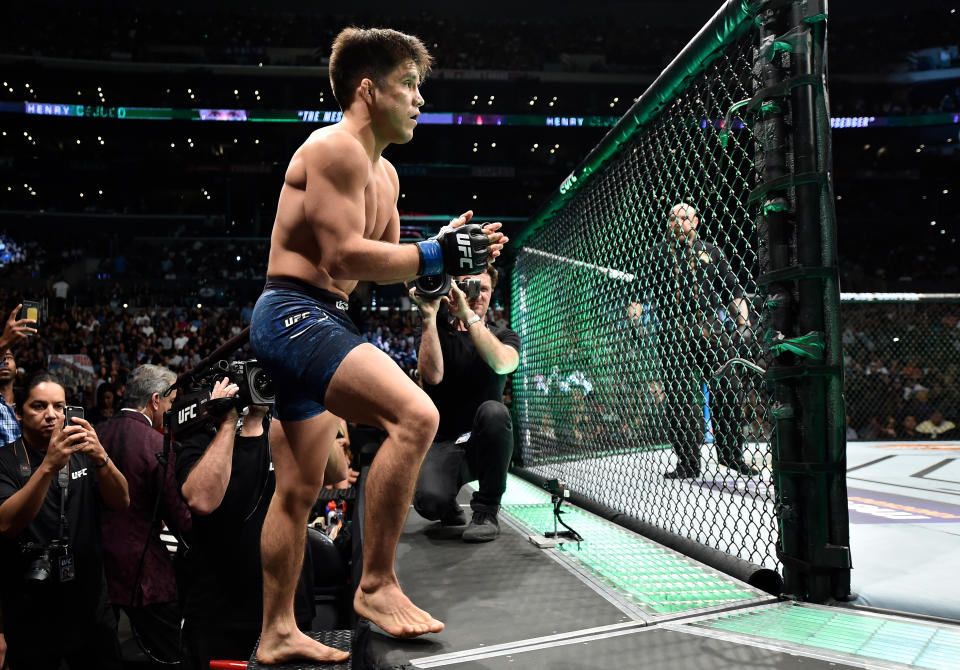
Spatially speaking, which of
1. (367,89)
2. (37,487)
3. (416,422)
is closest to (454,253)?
(416,422)

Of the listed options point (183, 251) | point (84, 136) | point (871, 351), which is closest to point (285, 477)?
point (871, 351)

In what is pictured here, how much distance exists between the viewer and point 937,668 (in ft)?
3.67

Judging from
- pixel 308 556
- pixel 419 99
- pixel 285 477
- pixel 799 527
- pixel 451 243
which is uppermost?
pixel 419 99

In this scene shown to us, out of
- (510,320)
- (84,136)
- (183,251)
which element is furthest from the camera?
(84,136)

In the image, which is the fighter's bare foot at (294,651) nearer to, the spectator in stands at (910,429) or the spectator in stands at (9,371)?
the spectator in stands at (9,371)

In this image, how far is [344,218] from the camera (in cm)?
144

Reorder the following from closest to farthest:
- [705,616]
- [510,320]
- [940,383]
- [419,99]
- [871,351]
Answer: [705,616] < [419,99] < [510,320] < [940,383] < [871,351]

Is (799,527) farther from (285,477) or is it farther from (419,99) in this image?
(419,99)

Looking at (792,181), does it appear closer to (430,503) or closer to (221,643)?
(430,503)

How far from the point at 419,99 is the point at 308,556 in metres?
1.53

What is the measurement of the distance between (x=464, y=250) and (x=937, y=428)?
302 inches

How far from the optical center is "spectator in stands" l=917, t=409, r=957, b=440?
7.12 metres

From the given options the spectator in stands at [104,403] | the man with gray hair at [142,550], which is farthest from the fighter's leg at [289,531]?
the spectator in stands at [104,403]

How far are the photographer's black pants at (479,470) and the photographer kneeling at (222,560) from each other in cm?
59
